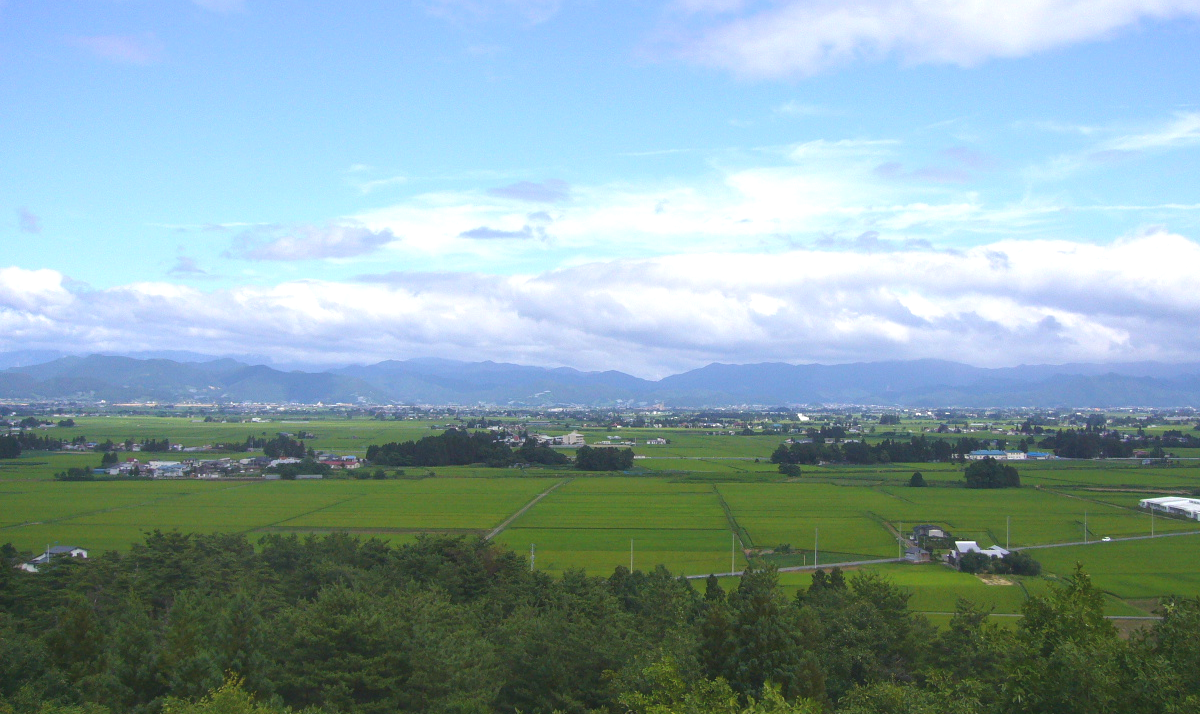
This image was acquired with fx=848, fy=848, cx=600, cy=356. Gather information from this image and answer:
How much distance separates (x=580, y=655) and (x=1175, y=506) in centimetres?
3613

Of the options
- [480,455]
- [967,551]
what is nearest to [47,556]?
[967,551]

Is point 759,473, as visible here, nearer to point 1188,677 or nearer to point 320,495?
point 320,495

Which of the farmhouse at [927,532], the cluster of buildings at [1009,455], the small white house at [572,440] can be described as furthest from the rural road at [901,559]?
the small white house at [572,440]

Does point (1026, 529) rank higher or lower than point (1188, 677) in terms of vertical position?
lower

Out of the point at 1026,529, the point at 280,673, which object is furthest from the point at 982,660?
the point at 1026,529

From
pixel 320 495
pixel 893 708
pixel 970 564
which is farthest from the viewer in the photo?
pixel 320 495

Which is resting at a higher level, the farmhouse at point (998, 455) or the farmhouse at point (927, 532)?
the farmhouse at point (998, 455)

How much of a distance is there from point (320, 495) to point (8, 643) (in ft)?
107

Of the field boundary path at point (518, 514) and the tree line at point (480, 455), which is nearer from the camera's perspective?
the field boundary path at point (518, 514)

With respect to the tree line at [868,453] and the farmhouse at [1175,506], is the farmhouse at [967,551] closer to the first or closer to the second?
the farmhouse at [1175,506]

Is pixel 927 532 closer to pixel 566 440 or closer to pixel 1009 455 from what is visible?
pixel 1009 455

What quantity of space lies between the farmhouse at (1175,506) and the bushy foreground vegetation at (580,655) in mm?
26684

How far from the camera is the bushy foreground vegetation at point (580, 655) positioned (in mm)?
10328

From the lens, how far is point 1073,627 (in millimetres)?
11344
